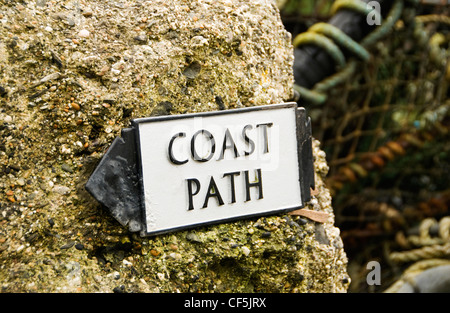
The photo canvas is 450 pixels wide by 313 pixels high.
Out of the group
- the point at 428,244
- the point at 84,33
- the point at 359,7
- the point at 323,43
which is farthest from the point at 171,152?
the point at 428,244

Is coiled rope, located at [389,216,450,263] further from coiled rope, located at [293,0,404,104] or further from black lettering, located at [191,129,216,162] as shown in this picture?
black lettering, located at [191,129,216,162]

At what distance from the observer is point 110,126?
27.6 inches

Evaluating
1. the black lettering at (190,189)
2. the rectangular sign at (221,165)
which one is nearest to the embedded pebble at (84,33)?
the rectangular sign at (221,165)

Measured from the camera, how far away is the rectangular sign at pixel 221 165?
0.67 metres

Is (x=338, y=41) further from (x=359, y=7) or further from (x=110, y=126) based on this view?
(x=110, y=126)

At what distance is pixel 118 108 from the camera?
2.30 feet

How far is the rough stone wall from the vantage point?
2.16 feet

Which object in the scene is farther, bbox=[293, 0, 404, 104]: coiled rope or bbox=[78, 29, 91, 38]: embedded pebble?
bbox=[293, 0, 404, 104]: coiled rope

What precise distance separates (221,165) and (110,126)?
17 cm

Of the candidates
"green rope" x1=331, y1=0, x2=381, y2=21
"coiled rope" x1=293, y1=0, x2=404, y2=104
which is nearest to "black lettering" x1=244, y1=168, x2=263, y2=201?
"coiled rope" x1=293, y1=0, x2=404, y2=104

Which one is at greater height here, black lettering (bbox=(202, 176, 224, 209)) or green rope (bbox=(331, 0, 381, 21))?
green rope (bbox=(331, 0, 381, 21))

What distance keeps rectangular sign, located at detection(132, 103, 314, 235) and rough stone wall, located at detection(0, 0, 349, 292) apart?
0.04 metres

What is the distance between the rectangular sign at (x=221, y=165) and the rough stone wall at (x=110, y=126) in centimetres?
4
